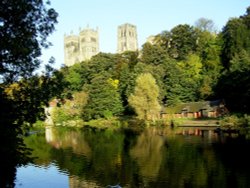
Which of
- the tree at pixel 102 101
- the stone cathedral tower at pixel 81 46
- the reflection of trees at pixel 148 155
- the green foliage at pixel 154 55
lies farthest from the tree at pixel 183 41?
the stone cathedral tower at pixel 81 46

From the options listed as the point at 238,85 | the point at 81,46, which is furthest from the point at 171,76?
the point at 81,46

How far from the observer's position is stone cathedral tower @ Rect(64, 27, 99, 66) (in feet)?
522

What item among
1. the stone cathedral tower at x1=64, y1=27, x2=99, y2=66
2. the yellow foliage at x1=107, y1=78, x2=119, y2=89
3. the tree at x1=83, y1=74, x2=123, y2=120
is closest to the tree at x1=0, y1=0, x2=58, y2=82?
the tree at x1=83, y1=74, x2=123, y2=120

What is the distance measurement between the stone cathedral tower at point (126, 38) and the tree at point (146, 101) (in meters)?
86.1

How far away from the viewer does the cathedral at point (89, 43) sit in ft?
502

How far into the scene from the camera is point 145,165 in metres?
28.5

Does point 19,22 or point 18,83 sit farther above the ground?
point 19,22

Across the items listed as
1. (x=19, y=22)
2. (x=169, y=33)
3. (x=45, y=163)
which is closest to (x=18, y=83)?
(x=19, y=22)

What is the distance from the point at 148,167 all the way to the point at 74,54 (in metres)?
145

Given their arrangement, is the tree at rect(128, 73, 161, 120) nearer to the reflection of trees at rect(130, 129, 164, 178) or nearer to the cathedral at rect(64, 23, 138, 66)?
the reflection of trees at rect(130, 129, 164, 178)

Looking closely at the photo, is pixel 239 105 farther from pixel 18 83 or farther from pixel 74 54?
pixel 74 54

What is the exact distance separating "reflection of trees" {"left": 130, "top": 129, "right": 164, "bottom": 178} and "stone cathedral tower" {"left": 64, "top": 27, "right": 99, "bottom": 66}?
116 m

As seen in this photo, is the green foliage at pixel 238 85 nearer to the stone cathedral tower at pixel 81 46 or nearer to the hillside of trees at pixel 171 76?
the hillside of trees at pixel 171 76

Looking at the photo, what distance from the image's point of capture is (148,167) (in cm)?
2752
